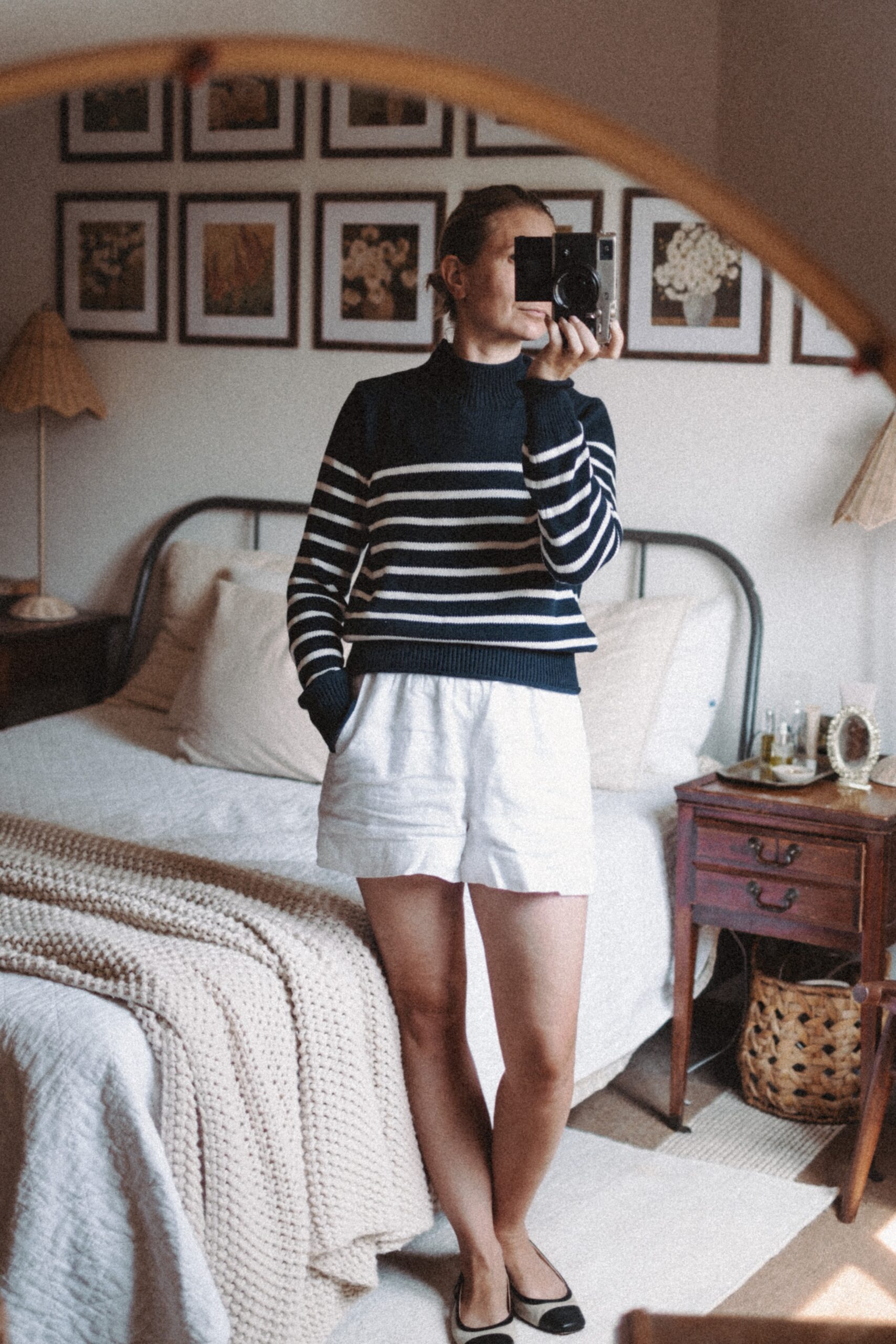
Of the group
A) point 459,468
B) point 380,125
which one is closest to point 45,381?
point 380,125

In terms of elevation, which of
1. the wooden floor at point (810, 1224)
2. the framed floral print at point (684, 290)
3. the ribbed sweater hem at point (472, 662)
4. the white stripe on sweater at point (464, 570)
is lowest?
the wooden floor at point (810, 1224)

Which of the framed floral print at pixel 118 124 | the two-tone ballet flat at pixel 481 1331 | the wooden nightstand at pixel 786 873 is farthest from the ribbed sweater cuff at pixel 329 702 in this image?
the framed floral print at pixel 118 124

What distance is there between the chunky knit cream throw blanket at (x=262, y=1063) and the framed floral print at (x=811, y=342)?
145 centimetres

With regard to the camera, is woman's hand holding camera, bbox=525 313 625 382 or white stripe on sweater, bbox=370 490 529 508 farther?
white stripe on sweater, bbox=370 490 529 508

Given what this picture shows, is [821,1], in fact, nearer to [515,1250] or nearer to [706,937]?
[515,1250]

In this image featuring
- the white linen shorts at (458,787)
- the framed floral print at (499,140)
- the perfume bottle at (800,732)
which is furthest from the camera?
the framed floral print at (499,140)

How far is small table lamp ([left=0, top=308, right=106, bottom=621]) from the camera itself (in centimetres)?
345

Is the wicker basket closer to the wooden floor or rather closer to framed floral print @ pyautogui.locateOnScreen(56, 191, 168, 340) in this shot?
the wooden floor

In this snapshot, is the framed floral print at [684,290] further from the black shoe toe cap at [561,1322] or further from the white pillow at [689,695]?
the black shoe toe cap at [561,1322]

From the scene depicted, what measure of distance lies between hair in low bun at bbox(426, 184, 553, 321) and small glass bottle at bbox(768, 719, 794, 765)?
1164mm

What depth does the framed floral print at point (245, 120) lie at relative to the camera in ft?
10.8

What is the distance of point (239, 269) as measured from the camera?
342 centimetres

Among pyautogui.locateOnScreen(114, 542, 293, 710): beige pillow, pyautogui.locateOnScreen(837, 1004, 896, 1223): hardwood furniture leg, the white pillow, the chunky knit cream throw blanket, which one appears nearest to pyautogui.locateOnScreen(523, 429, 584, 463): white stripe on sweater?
the chunky knit cream throw blanket

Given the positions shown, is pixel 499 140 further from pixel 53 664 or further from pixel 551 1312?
pixel 551 1312
